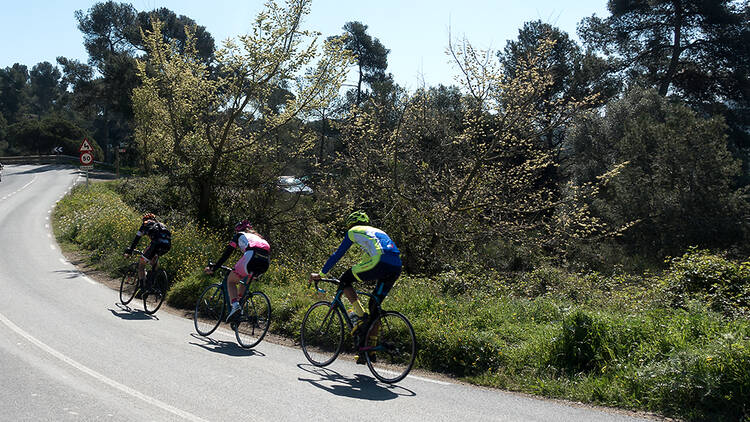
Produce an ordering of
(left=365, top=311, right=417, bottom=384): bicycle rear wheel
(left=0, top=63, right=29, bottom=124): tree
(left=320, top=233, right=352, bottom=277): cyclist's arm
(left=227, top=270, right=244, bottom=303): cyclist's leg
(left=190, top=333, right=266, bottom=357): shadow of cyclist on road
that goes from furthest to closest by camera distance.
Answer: (left=0, top=63, right=29, bottom=124): tree → (left=227, top=270, right=244, bottom=303): cyclist's leg → (left=190, top=333, right=266, bottom=357): shadow of cyclist on road → (left=320, top=233, right=352, bottom=277): cyclist's arm → (left=365, top=311, right=417, bottom=384): bicycle rear wheel

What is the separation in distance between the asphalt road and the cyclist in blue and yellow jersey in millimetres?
1015

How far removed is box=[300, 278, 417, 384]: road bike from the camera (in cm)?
702

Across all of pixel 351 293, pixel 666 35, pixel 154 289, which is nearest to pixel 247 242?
pixel 351 293

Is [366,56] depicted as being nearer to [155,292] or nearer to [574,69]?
[574,69]

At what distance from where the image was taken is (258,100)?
18.1m

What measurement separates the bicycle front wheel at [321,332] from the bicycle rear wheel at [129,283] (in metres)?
4.83

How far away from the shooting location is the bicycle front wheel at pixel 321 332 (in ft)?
25.3

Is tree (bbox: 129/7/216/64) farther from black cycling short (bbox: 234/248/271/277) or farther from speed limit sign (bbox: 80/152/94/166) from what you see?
black cycling short (bbox: 234/248/271/277)

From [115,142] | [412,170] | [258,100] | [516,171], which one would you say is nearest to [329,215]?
[412,170]

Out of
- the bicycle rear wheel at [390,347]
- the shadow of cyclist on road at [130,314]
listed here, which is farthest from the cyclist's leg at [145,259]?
the bicycle rear wheel at [390,347]

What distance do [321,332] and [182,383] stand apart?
2.20 meters

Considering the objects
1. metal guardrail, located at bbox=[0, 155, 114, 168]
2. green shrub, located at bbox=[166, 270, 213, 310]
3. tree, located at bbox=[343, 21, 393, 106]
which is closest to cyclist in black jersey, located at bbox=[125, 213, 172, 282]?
green shrub, located at bbox=[166, 270, 213, 310]

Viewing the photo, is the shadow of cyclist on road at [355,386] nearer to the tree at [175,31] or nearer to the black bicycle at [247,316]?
the black bicycle at [247,316]

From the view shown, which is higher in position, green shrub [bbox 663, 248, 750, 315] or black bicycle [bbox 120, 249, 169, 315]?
green shrub [bbox 663, 248, 750, 315]
